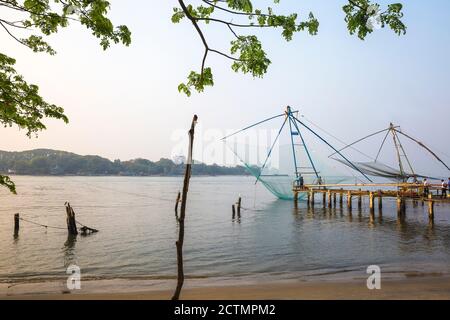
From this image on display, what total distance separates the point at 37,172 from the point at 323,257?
203280 mm

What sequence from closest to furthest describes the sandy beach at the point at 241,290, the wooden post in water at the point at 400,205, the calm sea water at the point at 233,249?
1. the sandy beach at the point at 241,290
2. the calm sea water at the point at 233,249
3. the wooden post in water at the point at 400,205

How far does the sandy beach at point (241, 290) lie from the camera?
929cm

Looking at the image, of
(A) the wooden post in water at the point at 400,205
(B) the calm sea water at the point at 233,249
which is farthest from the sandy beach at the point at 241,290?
(A) the wooden post in water at the point at 400,205

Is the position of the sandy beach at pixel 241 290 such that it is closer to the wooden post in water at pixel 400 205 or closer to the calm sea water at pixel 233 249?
the calm sea water at pixel 233 249

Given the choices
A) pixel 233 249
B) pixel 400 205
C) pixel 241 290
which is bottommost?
pixel 233 249

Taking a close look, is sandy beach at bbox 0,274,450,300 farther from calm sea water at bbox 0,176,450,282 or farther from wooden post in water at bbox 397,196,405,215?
wooden post in water at bbox 397,196,405,215

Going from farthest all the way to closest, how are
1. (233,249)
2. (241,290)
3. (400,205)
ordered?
(400,205)
(233,249)
(241,290)

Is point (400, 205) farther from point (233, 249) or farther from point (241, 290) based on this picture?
point (241, 290)

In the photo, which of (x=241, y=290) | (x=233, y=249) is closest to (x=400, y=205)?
(x=233, y=249)

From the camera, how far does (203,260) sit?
654 inches

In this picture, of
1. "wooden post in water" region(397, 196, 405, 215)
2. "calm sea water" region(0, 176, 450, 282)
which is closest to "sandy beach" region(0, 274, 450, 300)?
"calm sea water" region(0, 176, 450, 282)

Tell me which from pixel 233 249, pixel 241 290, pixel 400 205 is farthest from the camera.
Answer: pixel 400 205

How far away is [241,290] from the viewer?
10.4 metres
